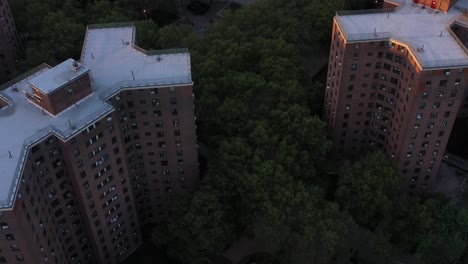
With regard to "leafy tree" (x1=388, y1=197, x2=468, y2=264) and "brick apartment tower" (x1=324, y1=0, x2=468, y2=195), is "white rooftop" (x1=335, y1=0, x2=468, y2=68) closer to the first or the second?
"brick apartment tower" (x1=324, y1=0, x2=468, y2=195)

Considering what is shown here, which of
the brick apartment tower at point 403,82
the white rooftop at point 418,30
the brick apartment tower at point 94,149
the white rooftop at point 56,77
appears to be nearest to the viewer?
the brick apartment tower at point 94,149

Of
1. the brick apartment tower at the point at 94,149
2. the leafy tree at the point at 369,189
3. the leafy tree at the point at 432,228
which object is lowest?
the leafy tree at the point at 432,228

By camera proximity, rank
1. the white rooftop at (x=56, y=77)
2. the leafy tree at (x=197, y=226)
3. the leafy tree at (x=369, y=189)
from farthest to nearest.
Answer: the leafy tree at (x=369, y=189), the leafy tree at (x=197, y=226), the white rooftop at (x=56, y=77)

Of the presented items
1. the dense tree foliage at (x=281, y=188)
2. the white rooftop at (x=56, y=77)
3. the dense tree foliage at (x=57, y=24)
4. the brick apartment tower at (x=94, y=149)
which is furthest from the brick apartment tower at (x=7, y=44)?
the white rooftop at (x=56, y=77)

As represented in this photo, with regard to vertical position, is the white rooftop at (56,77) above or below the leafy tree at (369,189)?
above

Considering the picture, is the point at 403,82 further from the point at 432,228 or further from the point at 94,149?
the point at 94,149

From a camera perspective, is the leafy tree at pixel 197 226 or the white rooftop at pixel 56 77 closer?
the white rooftop at pixel 56 77

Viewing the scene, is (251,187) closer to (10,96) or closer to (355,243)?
(355,243)

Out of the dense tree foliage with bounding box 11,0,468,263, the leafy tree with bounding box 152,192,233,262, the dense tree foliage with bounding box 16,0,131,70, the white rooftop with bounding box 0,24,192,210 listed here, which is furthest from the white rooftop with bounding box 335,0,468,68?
the dense tree foliage with bounding box 16,0,131,70

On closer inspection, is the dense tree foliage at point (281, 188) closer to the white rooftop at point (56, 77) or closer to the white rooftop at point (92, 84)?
the white rooftop at point (92, 84)
